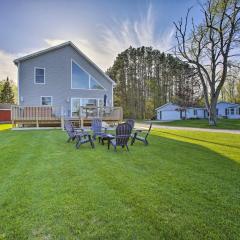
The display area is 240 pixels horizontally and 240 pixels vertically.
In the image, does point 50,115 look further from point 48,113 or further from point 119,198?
point 119,198

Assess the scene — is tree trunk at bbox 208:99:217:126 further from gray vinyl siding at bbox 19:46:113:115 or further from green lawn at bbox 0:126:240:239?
green lawn at bbox 0:126:240:239

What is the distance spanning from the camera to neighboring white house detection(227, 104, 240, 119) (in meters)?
41.2

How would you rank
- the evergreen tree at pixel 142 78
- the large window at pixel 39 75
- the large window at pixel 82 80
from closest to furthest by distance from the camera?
the large window at pixel 39 75 < the large window at pixel 82 80 < the evergreen tree at pixel 142 78

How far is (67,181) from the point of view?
428 centimetres

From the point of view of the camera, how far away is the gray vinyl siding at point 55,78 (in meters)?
17.8

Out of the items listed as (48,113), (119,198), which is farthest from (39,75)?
(119,198)

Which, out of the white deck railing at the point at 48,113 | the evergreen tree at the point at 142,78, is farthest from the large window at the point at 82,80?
the evergreen tree at the point at 142,78

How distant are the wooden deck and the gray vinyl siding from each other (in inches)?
56.1

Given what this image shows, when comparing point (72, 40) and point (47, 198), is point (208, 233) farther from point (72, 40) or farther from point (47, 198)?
point (72, 40)

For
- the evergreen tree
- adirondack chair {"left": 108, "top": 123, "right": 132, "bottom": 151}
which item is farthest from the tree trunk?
the evergreen tree

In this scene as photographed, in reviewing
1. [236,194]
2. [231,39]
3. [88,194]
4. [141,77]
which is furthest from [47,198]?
[141,77]

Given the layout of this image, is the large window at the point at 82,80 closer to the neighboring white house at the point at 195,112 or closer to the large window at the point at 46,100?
the large window at the point at 46,100

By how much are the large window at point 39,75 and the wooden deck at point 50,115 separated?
2.40m

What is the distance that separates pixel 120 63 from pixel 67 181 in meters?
40.6
